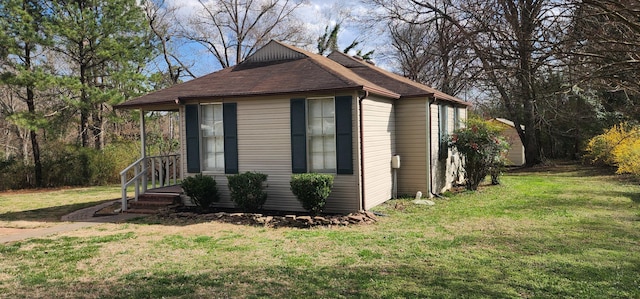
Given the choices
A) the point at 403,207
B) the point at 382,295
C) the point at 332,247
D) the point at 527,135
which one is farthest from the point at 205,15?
the point at 382,295

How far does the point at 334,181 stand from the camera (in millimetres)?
8906

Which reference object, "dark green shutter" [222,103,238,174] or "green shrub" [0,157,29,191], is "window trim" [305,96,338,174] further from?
"green shrub" [0,157,29,191]

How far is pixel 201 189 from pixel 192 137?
1406 millimetres

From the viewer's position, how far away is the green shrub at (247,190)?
8906 mm

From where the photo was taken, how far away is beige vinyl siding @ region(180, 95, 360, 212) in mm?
9203

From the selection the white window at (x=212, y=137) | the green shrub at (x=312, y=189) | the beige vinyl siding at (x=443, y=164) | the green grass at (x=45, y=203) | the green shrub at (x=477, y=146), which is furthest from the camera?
the green shrub at (x=477, y=146)

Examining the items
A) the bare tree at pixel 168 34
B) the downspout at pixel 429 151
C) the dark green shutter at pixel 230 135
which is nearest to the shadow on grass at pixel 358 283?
the dark green shutter at pixel 230 135

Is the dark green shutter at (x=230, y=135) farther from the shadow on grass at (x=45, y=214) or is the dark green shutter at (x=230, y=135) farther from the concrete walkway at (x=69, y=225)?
the shadow on grass at (x=45, y=214)

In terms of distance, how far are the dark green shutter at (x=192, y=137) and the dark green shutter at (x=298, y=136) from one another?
2.43 m

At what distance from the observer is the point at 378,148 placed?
9828 millimetres

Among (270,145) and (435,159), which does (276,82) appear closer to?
(270,145)

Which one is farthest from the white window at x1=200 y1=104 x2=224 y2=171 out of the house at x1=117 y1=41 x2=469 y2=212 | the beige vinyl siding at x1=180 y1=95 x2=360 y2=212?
the beige vinyl siding at x1=180 y1=95 x2=360 y2=212

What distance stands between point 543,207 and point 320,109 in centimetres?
543

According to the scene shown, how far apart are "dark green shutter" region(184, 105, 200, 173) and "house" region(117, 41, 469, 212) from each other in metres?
0.02
